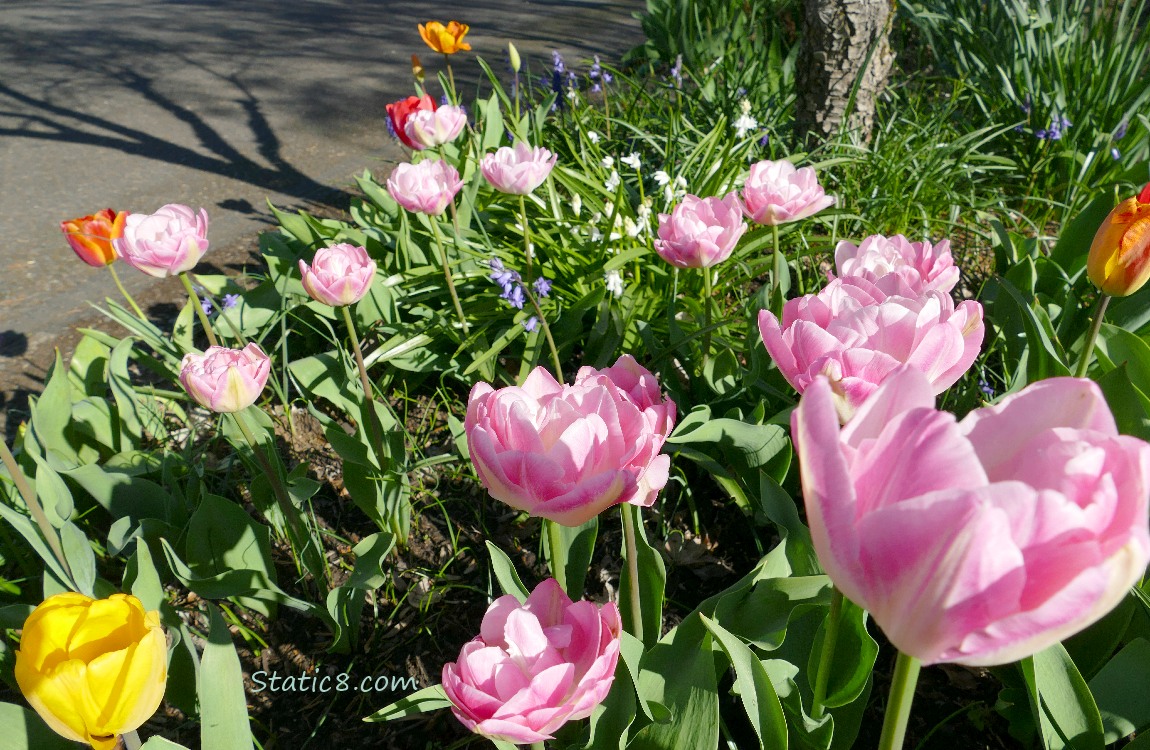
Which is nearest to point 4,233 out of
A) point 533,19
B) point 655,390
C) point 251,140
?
point 251,140

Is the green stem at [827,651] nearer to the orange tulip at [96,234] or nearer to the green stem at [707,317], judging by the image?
the green stem at [707,317]

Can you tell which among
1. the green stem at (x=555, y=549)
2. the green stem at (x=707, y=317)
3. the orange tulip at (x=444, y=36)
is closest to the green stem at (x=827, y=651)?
the green stem at (x=555, y=549)

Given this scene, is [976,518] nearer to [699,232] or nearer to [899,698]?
[899,698]

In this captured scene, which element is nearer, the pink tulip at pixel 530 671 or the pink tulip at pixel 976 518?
the pink tulip at pixel 976 518

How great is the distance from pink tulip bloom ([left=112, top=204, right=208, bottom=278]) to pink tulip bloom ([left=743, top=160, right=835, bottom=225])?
1041 millimetres

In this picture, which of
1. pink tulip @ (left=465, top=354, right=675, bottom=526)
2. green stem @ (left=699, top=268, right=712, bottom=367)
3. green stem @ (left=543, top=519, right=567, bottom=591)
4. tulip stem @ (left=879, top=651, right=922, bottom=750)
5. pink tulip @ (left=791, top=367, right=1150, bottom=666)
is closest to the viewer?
pink tulip @ (left=791, top=367, right=1150, bottom=666)

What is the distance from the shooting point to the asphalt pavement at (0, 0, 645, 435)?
10.9ft

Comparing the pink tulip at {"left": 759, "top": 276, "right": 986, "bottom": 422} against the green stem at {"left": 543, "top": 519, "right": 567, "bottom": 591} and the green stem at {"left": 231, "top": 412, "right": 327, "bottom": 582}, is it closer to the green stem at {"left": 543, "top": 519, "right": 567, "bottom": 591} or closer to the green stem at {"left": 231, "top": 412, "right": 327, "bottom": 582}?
the green stem at {"left": 543, "top": 519, "right": 567, "bottom": 591}

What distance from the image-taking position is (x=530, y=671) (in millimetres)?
844

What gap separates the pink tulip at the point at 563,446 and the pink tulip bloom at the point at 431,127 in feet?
4.68

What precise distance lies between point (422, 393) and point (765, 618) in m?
1.44

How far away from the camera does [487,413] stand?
901 millimetres

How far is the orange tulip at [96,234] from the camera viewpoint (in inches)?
67.8

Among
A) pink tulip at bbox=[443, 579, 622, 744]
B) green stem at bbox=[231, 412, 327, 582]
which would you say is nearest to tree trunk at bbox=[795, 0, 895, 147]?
green stem at bbox=[231, 412, 327, 582]
